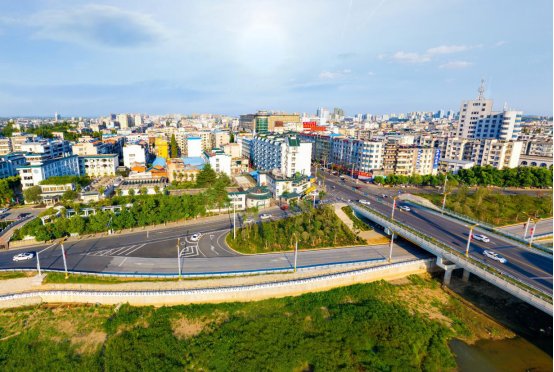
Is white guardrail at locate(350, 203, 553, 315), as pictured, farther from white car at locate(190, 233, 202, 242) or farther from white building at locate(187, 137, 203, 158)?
white building at locate(187, 137, 203, 158)

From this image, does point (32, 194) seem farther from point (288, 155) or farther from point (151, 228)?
point (288, 155)

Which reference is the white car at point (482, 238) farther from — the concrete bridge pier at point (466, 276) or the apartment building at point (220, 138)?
the apartment building at point (220, 138)

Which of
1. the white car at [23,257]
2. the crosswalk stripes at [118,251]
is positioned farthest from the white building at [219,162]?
the white car at [23,257]

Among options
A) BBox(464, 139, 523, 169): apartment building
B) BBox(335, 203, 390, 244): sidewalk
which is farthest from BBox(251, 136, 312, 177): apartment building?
BBox(464, 139, 523, 169): apartment building

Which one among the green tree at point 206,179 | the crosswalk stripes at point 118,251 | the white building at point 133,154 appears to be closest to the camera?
the crosswalk stripes at point 118,251

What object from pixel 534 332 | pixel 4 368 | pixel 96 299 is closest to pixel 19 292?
pixel 96 299
